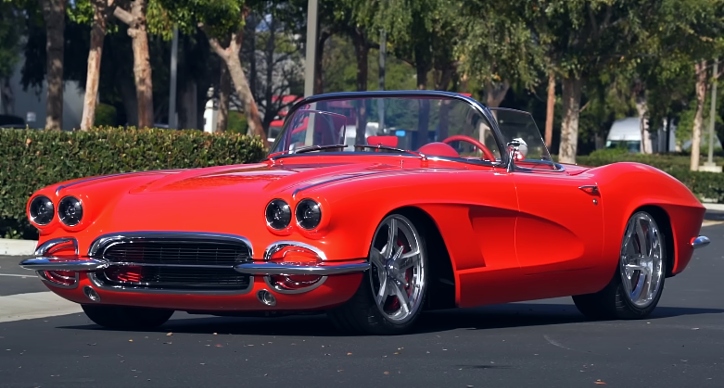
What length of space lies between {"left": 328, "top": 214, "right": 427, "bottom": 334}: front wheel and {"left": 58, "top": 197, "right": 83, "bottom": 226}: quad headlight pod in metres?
1.45

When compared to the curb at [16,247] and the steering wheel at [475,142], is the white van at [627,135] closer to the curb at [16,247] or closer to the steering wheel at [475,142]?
the curb at [16,247]

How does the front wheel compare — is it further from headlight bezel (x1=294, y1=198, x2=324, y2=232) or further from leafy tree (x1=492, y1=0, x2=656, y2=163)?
leafy tree (x1=492, y1=0, x2=656, y2=163)

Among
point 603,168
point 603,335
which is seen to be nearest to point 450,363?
point 603,335

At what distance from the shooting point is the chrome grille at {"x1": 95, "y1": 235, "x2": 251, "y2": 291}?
264 inches

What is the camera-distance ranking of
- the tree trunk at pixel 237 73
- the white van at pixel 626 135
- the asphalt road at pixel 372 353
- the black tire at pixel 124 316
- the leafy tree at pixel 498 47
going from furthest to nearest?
the white van at pixel 626 135
the tree trunk at pixel 237 73
the leafy tree at pixel 498 47
the black tire at pixel 124 316
the asphalt road at pixel 372 353

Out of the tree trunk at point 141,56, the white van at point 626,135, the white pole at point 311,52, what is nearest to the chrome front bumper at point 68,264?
the white pole at point 311,52

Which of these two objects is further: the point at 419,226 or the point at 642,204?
the point at 642,204

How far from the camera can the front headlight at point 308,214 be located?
6.55 m

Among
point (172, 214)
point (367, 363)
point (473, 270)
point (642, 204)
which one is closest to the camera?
point (367, 363)

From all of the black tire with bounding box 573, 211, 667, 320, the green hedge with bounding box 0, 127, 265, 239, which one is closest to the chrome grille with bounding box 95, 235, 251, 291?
the black tire with bounding box 573, 211, 667, 320

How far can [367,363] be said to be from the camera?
19.9 feet

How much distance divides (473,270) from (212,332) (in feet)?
4.84

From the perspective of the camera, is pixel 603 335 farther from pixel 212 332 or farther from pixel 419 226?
pixel 212 332

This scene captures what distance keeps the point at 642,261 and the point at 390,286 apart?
2363 mm
